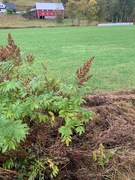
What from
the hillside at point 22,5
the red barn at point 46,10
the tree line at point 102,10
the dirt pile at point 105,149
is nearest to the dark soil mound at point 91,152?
the dirt pile at point 105,149

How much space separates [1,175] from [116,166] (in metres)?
0.91

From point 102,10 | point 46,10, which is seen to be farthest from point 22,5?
point 102,10

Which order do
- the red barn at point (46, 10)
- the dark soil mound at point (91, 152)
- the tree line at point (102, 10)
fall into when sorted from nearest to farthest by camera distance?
1. the dark soil mound at point (91, 152)
2. the tree line at point (102, 10)
3. the red barn at point (46, 10)

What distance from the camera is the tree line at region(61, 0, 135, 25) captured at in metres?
45.7

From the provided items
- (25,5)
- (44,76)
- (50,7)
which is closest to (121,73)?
(44,76)

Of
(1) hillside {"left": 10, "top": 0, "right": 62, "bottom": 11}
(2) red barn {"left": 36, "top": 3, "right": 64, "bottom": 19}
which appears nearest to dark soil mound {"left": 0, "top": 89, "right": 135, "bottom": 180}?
(2) red barn {"left": 36, "top": 3, "right": 64, "bottom": 19}

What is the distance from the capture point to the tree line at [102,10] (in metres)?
45.7

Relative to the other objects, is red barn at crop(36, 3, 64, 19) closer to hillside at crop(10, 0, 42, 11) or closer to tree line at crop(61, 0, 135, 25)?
tree line at crop(61, 0, 135, 25)

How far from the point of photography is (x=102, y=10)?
49219 mm

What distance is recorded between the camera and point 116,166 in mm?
1842

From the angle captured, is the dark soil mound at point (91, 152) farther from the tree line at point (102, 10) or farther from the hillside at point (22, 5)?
the hillside at point (22, 5)

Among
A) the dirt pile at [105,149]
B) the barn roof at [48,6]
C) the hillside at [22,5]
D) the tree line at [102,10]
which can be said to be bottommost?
the dirt pile at [105,149]

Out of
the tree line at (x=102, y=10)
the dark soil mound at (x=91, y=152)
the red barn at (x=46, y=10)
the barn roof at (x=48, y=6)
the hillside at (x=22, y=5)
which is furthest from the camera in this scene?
the hillside at (x=22, y=5)

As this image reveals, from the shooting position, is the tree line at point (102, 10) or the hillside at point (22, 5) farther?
the hillside at point (22, 5)
